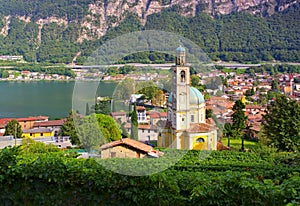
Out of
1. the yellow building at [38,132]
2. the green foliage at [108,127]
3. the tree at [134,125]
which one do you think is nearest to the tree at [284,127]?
the tree at [134,125]

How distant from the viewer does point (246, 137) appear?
9.13 m

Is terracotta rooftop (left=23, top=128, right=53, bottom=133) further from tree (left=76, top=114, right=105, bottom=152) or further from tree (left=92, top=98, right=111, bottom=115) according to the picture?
tree (left=76, top=114, right=105, bottom=152)

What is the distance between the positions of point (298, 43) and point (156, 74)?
35.1 m

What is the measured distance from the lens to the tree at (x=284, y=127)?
677cm

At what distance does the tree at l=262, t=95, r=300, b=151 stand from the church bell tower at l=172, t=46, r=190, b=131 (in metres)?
4.04

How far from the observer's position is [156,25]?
42062 mm

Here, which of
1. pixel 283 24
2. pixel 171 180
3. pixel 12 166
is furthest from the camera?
pixel 283 24

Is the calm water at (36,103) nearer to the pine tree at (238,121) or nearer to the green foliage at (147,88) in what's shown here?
the pine tree at (238,121)

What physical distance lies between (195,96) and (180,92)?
0.20 m

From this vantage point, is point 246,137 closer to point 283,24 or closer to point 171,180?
point 171,180

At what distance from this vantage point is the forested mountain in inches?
1435

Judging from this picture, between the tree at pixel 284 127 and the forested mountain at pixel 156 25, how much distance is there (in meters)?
26.3

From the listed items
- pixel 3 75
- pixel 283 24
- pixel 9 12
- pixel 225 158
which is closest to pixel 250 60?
pixel 283 24

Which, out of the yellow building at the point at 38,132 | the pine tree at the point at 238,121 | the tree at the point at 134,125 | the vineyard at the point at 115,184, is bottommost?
the yellow building at the point at 38,132
